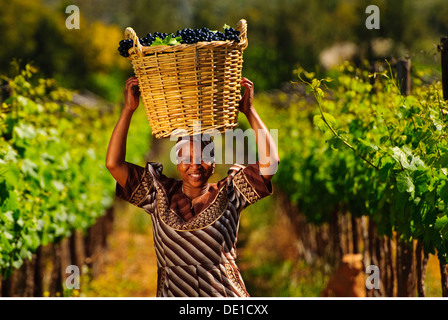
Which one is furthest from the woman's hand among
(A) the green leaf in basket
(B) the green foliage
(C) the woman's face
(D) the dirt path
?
(D) the dirt path

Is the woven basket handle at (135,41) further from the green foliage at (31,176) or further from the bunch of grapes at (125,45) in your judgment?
the green foliage at (31,176)

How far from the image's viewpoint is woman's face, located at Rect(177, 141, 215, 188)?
9.68ft

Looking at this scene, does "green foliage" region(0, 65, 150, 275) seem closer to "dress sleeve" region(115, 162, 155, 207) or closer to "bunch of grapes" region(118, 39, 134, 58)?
"dress sleeve" region(115, 162, 155, 207)

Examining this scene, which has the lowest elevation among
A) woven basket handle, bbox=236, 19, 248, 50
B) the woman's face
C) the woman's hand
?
the woman's face

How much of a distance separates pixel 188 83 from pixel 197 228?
659mm

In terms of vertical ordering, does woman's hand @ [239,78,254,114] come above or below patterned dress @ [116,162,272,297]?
above

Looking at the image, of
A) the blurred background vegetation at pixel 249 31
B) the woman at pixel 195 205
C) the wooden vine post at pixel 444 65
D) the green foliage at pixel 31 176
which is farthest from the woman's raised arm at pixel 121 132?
the blurred background vegetation at pixel 249 31

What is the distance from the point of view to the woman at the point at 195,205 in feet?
9.53

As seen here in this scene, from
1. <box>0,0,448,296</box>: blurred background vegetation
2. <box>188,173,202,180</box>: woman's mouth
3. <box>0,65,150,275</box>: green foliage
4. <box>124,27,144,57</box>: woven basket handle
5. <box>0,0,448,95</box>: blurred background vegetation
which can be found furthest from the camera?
<box>0,0,448,95</box>: blurred background vegetation

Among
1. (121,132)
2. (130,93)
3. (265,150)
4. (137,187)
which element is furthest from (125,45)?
(265,150)

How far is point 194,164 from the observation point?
296cm

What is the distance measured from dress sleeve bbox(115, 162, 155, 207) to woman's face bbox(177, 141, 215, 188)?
177 millimetres

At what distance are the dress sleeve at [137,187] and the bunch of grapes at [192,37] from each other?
22.1 inches

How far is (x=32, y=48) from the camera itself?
44.9 meters
